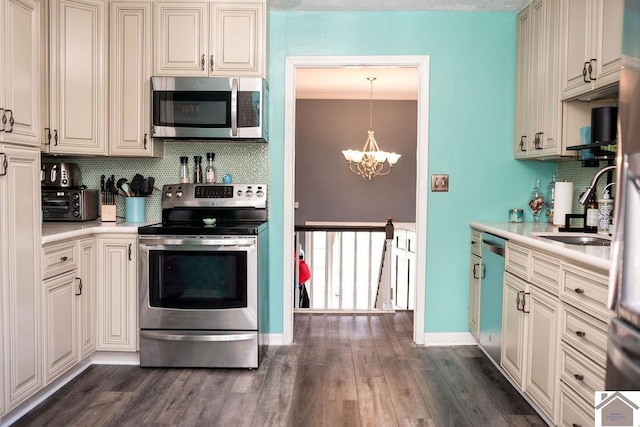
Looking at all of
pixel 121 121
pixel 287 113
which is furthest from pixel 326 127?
pixel 121 121

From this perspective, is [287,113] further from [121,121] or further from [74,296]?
[74,296]

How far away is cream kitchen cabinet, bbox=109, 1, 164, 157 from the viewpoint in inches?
129

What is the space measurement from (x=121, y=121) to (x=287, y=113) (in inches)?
43.1

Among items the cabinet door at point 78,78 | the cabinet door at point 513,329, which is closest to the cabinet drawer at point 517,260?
the cabinet door at point 513,329

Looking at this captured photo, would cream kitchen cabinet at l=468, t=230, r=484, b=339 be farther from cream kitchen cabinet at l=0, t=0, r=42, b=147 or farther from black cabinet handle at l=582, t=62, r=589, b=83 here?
cream kitchen cabinet at l=0, t=0, r=42, b=147

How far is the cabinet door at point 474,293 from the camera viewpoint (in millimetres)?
3393

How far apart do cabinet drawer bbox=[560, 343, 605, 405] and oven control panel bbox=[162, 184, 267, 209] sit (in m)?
2.10

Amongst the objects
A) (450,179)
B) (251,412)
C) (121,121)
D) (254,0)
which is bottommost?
(251,412)

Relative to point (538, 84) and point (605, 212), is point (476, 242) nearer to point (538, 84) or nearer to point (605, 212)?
point (605, 212)

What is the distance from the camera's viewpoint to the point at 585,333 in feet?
6.43

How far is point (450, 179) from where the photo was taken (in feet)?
11.9

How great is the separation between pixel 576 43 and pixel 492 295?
1481 millimetres

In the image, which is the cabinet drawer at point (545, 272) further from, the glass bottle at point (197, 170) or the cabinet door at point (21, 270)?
the cabinet door at point (21, 270)

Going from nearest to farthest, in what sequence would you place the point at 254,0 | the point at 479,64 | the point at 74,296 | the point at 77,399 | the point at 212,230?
the point at 77,399
the point at 74,296
the point at 212,230
the point at 254,0
the point at 479,64
